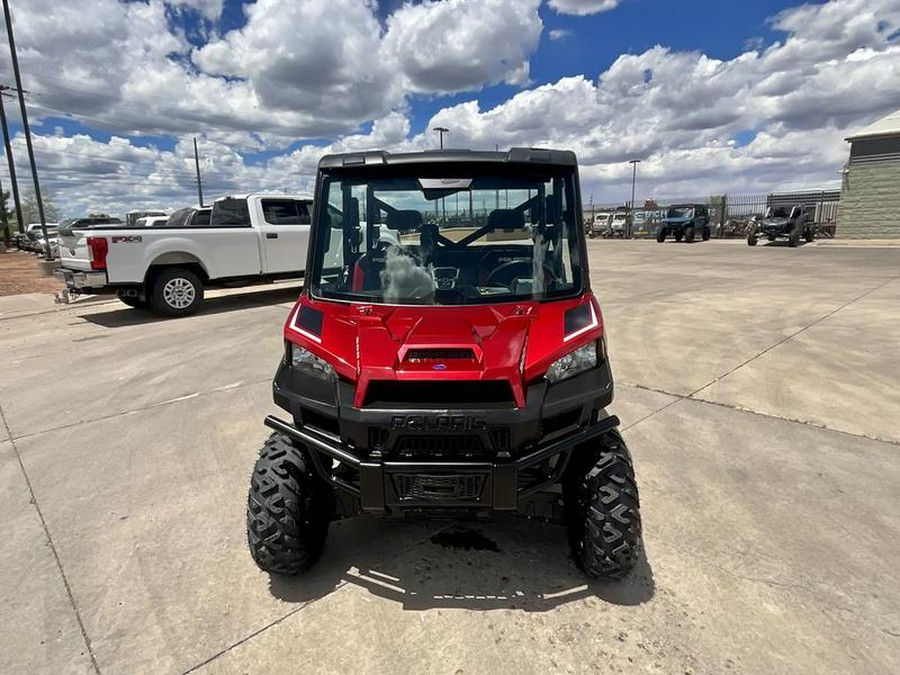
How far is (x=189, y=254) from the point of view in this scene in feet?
31.7

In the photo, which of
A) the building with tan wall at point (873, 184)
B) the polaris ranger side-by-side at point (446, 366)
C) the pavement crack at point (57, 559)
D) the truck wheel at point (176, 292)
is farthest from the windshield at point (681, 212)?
the pavement crack at point (57, 559)

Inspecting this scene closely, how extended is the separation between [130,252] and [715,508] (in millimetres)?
9457

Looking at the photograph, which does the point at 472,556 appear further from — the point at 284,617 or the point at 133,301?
the point at 133,301

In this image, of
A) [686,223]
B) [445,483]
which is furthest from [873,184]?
[445,483]

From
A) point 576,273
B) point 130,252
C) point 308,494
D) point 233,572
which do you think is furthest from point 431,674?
point 130,252

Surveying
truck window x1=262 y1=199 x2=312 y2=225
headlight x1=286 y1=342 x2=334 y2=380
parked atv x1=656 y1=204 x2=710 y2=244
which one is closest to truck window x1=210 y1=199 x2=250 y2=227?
truck window x1=262 y1=199 x2=312 y2=225

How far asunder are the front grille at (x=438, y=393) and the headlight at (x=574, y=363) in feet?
0.78

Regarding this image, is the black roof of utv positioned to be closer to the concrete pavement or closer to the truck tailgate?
the concrete pavement

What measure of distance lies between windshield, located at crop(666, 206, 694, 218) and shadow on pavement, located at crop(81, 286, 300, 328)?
82.6 feet

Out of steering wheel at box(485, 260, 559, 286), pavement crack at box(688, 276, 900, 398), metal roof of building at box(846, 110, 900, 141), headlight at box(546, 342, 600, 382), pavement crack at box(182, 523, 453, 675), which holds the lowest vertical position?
pavement crack at box(182, 523, 453, 675)

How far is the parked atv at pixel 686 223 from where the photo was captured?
3055 cm

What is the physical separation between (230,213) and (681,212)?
89.8 feet

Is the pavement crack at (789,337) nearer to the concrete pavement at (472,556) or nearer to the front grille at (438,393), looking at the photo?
the concrete pavement at (472,556)

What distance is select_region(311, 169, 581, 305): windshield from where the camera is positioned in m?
2.65
